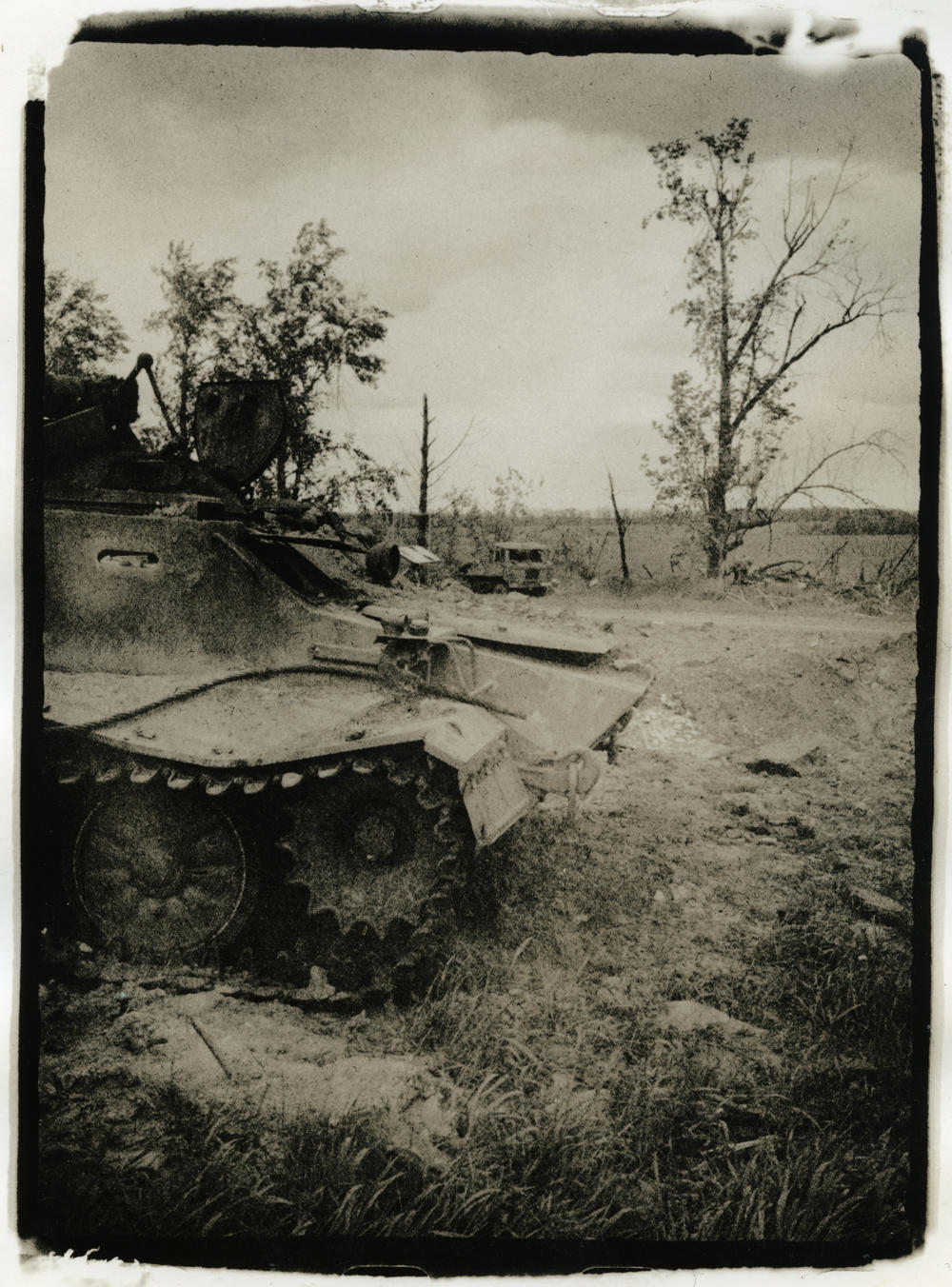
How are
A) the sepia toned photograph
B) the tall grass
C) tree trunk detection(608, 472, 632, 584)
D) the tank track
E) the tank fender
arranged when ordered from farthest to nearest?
tree trunk detection(608, 472, 632, 584)
the tank track
the tank fender
the sepia toned photograph
the tall grass

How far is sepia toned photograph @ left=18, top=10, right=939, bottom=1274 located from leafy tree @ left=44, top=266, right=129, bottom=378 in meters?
0.01

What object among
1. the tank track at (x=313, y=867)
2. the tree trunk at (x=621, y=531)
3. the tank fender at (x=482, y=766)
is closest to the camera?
the tank fender at (x=482, y=766)

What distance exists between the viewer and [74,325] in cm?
306

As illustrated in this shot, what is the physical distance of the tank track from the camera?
3.02 m

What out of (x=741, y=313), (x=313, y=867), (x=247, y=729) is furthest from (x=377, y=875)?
(x=741, y=313)

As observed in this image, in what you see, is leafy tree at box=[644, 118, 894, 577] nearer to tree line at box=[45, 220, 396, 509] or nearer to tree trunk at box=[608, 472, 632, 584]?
tree trunk at box=[608, 472, 632, 584]

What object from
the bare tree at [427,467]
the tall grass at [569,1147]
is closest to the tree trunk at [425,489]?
the bare tree at [427,467]

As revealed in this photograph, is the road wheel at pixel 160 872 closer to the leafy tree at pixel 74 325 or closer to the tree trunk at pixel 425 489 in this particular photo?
the tree trunk at pixel 425 489

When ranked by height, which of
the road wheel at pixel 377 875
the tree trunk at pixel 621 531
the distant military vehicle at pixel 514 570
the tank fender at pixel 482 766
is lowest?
the road wheel at pixel 377 875

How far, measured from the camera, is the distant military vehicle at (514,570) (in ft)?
11.5

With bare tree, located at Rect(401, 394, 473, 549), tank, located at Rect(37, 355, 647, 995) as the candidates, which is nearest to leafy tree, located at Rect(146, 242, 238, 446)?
tank, located at Rect(37, 355, 647, 995)

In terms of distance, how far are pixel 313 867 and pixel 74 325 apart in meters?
2.39

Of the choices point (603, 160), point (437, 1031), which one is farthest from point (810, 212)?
point (437, 1031)

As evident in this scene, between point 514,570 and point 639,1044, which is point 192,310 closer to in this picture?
point 514,570
